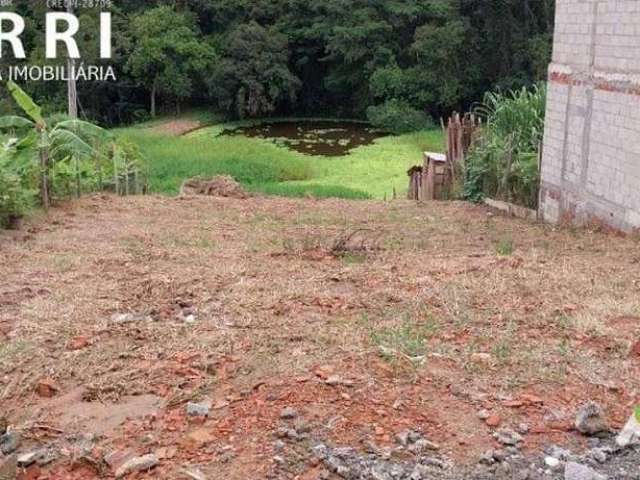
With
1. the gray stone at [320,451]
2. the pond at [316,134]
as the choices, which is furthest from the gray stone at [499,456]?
the pond at [316,134]

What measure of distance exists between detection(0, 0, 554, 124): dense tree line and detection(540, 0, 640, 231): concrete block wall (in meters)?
21.0

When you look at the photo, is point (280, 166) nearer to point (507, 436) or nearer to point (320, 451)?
point (507, 436)

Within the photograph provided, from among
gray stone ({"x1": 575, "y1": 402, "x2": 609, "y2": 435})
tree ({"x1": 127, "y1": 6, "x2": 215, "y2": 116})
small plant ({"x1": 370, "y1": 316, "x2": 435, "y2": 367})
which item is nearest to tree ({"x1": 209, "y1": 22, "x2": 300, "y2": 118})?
tree ({"x1": 127, "y1": 6, "x2": 215, "y2": 116})

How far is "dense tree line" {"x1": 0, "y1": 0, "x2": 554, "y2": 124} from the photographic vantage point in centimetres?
3066

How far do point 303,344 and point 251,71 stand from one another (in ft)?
94.4

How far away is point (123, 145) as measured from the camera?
15188 mm

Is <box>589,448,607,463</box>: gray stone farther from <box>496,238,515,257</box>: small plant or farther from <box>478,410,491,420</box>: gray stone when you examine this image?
<box>496,238,515,257</box>: small plant

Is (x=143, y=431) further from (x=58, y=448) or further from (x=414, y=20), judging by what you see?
(x=414, y=20)

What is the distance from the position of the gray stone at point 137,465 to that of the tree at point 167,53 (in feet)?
93.0

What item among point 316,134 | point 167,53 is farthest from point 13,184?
point 167,53

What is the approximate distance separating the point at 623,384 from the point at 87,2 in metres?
26.2

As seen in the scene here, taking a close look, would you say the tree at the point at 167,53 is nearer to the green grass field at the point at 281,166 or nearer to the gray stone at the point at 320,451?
the green grass field at the point at 281,166

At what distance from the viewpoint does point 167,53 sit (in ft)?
103

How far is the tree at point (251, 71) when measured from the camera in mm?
32031
